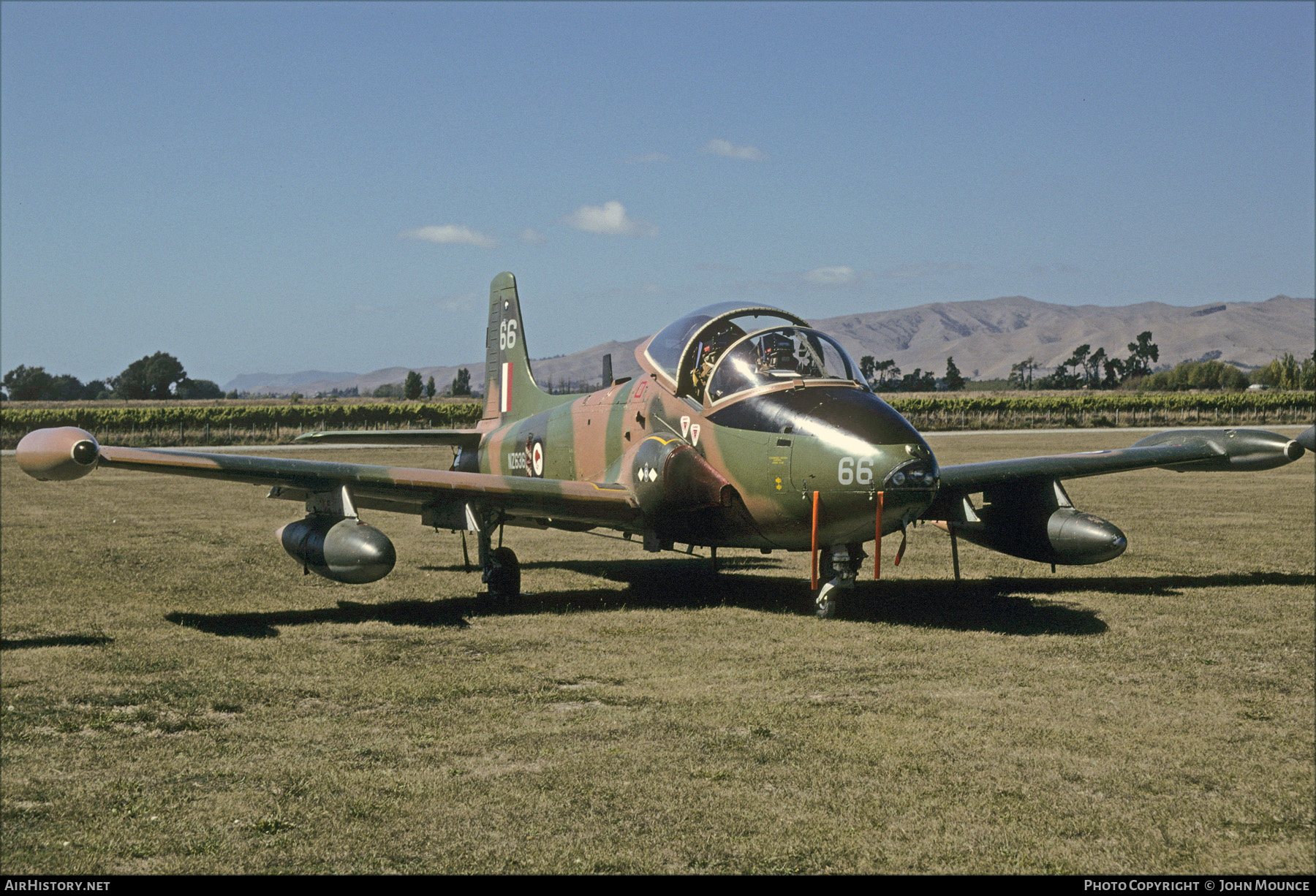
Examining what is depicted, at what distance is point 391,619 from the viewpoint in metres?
12.6

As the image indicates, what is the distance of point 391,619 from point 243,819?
659 centimetres

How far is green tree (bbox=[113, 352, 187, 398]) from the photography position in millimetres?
84375

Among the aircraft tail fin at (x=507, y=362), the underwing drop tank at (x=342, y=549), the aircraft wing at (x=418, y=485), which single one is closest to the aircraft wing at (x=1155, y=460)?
the aircraft wing at (x=418, y=485)

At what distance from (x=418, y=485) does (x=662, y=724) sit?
18.5 feet

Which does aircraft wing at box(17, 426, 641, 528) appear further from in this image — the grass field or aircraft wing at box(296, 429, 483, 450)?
aircraft wing at box(296, 429, 483, 450)

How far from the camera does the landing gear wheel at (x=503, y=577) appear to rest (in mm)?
14047

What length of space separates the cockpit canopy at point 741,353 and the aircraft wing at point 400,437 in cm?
562

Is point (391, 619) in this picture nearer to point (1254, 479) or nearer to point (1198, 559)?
point (1198, 559)

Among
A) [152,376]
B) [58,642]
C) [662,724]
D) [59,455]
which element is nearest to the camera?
[662,724]

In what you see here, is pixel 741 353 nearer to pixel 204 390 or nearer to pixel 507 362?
pixel 507 362

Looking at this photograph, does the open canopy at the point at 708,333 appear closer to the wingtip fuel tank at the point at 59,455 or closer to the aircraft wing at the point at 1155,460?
the aircraft wing at the point at 1155,460

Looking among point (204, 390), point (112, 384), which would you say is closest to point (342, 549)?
point (112, 384)

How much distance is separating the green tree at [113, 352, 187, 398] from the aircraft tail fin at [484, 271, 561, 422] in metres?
62.4

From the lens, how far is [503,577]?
1412cm
